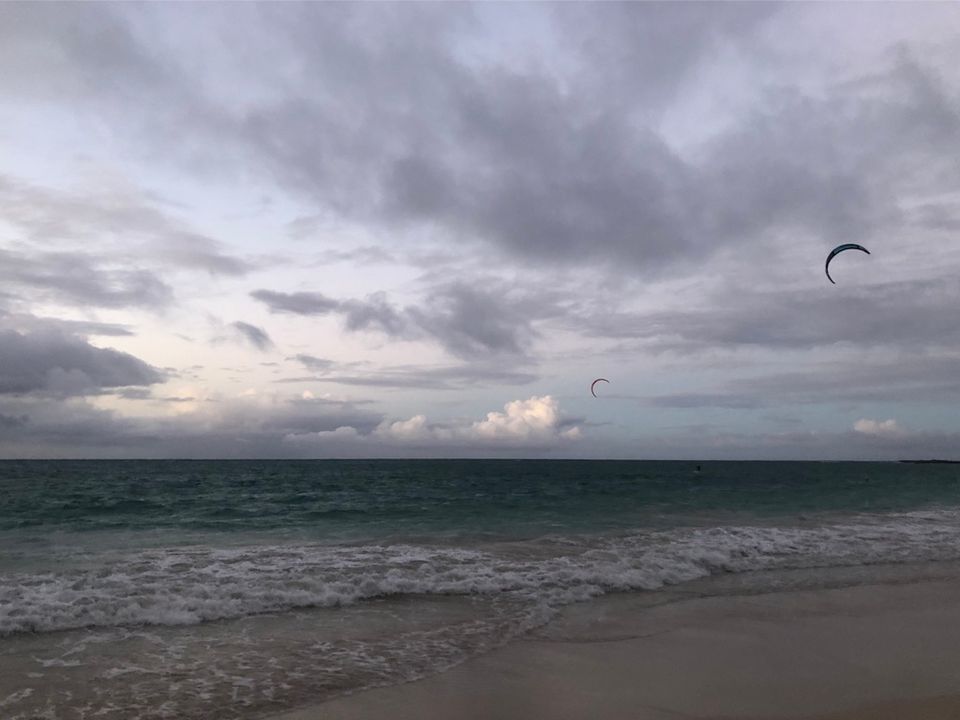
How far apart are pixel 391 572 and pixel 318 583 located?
1.74 m

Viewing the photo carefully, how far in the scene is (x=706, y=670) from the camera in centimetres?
849

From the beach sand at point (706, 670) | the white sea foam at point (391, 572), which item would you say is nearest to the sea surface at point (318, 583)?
the white sea foam at point (391, 572)

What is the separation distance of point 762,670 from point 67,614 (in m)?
11.0

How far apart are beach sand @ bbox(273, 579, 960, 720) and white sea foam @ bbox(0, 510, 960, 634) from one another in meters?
2.30

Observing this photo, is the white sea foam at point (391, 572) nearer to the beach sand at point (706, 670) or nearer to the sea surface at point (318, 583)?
the sea surface at point (318, 583)

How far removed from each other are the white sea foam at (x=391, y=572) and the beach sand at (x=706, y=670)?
2298 mm

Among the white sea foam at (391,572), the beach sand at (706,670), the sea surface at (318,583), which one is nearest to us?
the beach sand at (706,670)

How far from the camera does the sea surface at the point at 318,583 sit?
827cm

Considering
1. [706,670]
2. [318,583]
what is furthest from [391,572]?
[706,670]

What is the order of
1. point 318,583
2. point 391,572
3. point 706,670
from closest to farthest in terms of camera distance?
point 706,670 < point 318,583 < point 391,572

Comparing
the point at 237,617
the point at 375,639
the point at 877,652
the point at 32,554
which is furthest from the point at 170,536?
the point at 877,652

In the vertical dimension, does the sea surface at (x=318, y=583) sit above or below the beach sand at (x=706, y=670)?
below

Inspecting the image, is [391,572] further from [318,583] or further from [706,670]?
[706,670]

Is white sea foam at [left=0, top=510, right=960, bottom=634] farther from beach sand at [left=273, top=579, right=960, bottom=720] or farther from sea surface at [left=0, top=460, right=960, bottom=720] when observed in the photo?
beach sand at [left=273, top=579, right=960, bottom=720]
